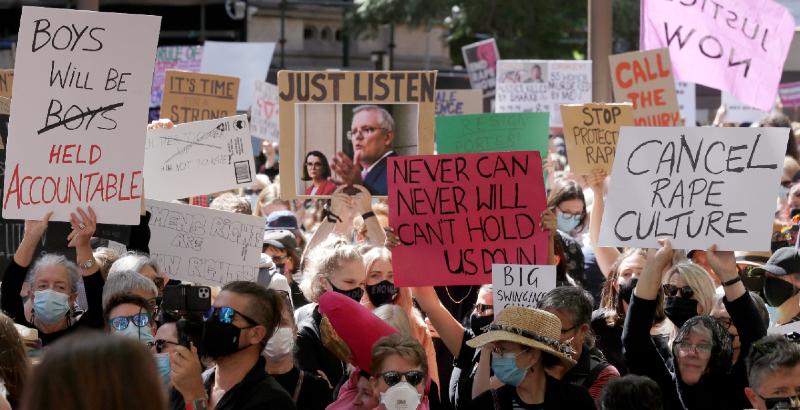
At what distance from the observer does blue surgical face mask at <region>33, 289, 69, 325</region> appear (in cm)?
567

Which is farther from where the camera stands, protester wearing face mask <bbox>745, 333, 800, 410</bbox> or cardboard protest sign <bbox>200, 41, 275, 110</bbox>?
cardboard protest sign <bbox>200, 41, 275, 110</bbox>

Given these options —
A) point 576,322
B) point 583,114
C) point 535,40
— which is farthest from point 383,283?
point 535,40

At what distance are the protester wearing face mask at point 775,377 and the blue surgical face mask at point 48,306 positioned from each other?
2.70 metres

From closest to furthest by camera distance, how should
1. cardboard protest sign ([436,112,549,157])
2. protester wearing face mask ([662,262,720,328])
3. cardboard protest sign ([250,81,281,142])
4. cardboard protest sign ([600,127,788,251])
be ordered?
protester wearing face mask ([662,262,720,328]), cardboard protest sign ([600,127,788,251]), cardboard protest sign ([436,112,549,157]), cardboard protest sign ([250,81,281,142])

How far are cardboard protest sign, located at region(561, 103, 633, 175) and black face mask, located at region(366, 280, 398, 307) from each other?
3084 millimetres

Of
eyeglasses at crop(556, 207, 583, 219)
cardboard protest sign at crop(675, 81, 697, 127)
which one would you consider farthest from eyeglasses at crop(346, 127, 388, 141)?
cardboard protest sign at crop(675, 81, 697, 127)

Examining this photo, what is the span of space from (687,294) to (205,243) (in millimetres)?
2294

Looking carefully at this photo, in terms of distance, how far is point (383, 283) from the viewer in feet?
20.5

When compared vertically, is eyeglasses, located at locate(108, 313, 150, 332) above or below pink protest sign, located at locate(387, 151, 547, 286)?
below

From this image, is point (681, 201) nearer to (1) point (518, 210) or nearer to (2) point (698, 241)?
(2) point (698, 241)

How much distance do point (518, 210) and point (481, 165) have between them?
0.28 meters

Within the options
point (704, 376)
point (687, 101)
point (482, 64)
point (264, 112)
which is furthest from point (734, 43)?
point (482, 64)

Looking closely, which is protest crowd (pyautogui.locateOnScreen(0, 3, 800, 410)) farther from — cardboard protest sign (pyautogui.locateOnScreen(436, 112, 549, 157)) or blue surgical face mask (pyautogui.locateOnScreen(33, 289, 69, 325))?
cardboard protest sign (pyautogui.locateOnScreen(436, 112, 549, 157))

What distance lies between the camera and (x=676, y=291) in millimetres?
5707
